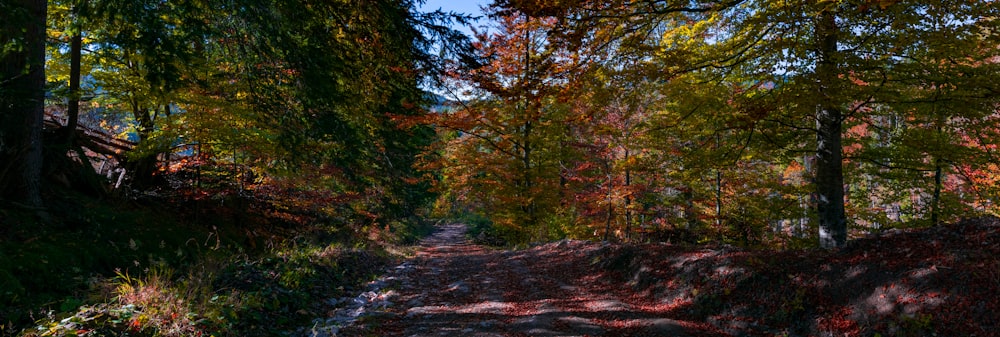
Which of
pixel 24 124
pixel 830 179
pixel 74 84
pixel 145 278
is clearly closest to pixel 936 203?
pixel 830 179

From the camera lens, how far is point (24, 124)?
22.2 feet

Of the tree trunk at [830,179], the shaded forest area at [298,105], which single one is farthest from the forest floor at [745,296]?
the tree trunk at [830,179]

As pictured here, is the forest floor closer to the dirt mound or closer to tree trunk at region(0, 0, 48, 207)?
the dirt mound

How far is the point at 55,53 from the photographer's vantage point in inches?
351

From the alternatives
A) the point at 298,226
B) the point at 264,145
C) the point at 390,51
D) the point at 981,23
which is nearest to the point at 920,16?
the point at 981,23

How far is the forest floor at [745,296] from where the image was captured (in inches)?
166

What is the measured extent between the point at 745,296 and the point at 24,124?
11.1 metres

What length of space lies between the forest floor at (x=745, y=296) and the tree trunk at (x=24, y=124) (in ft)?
19.1

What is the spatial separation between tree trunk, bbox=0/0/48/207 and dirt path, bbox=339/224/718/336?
5.94 meters

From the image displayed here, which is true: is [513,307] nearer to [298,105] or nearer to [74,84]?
[298,105]

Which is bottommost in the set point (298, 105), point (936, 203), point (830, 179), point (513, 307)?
point (513, 307)

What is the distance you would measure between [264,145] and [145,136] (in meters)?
2.99

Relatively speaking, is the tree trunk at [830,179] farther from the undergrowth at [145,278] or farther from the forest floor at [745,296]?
the undergrowth at [145,278]

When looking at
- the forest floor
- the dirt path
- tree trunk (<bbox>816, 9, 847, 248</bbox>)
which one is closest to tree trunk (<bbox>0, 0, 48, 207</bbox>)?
the forest floor
